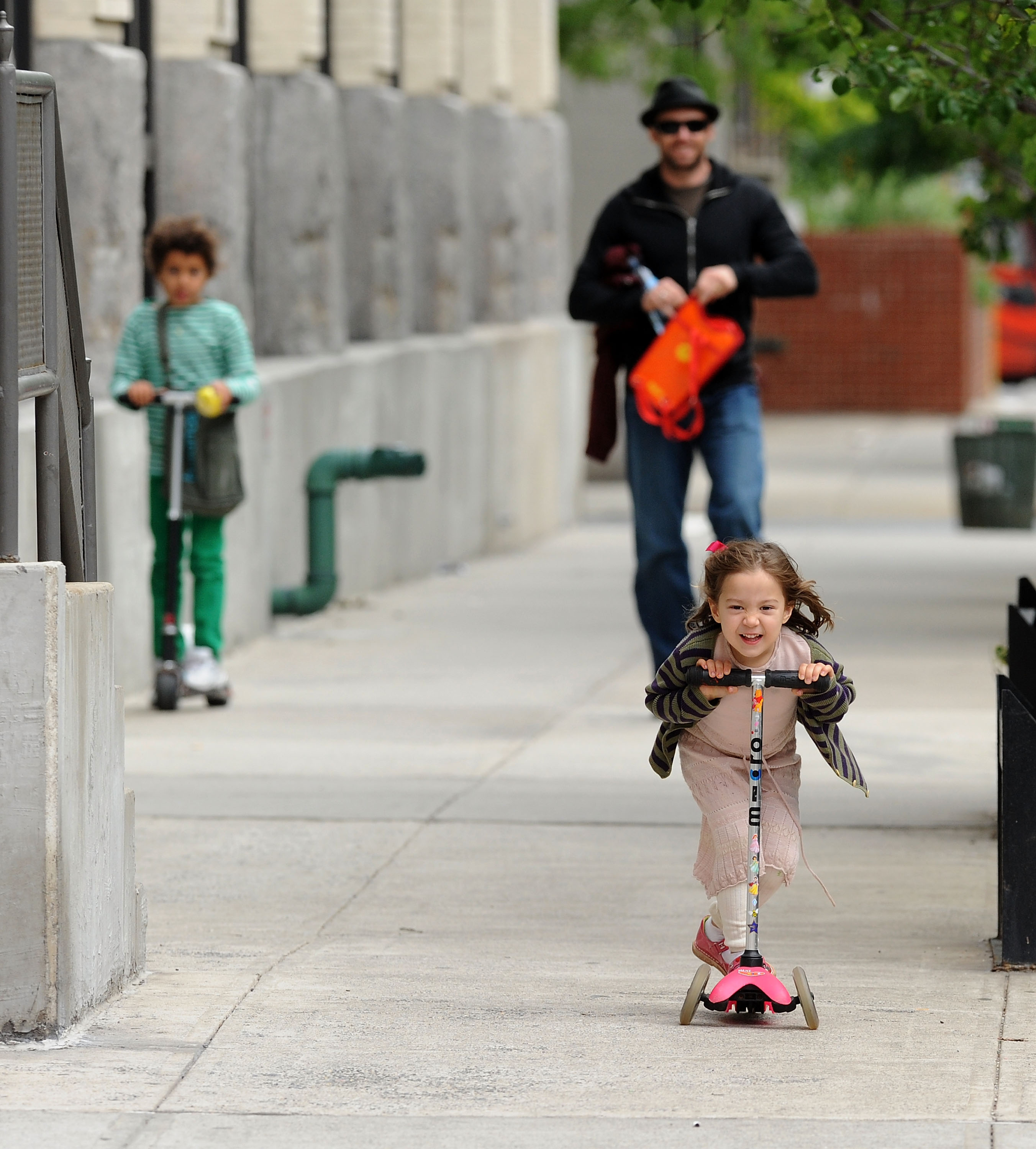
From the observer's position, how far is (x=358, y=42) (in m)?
13.4

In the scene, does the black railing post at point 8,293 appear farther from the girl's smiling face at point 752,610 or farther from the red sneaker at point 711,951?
the red sneaker at point 711,951

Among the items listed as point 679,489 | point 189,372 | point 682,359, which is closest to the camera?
point 682,359

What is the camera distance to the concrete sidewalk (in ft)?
14.3

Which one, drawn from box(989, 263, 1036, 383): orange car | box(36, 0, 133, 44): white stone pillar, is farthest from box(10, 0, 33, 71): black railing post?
box(989, 263, 1036, 383): orange car

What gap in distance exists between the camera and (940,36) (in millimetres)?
6699

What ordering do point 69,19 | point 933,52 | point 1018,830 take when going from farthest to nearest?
point 69,19
point 933,52
point 1018,830

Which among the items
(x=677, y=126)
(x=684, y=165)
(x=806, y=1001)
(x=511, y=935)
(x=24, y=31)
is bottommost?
(x=511, y=935)

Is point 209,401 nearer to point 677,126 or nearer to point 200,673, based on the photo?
point 200,673

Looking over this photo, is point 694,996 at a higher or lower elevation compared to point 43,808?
lower

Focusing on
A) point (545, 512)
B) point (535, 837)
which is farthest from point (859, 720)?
point (545, 512)

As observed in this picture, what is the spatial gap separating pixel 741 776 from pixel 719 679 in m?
0.29

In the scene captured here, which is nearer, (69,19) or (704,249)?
(704,249)

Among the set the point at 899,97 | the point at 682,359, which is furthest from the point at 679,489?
the point at 899,97

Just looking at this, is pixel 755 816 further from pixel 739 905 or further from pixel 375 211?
pixel 375 211
